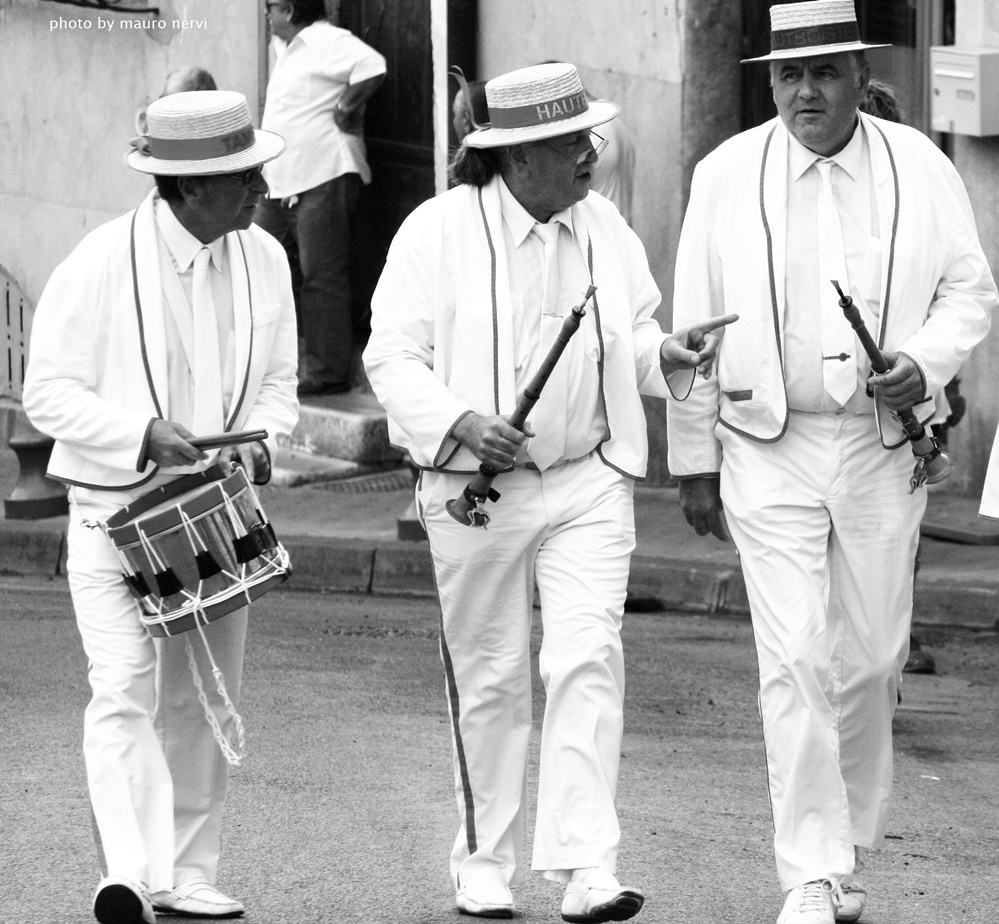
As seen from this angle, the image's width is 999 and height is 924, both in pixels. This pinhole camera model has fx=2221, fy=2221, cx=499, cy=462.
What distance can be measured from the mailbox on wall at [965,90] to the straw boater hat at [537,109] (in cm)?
555

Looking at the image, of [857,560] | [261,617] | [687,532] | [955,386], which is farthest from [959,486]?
[857,560]

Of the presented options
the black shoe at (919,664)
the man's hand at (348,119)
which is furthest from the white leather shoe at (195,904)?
the man's hand at (348,119)

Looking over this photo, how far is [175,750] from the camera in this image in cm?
556

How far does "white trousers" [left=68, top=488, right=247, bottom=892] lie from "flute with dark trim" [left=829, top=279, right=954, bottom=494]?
1.66 metres

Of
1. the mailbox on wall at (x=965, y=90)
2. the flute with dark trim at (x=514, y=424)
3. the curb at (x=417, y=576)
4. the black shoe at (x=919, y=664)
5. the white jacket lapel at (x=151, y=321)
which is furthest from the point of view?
the mailbox on wall at (x=965, y=90)

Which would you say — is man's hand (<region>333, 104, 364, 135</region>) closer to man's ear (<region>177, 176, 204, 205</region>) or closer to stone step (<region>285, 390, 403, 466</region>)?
stone step (<region>285, 390, 403, 466</region>)

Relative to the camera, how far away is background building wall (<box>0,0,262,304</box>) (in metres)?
14.5

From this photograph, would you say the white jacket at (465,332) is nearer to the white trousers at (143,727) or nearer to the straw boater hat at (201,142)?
the straw boater hat at (201,142)

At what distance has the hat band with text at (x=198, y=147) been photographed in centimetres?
543

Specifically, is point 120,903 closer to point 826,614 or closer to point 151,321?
point 151,321

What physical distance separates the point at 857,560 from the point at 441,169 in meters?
6.76

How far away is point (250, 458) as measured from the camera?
18.2 feet

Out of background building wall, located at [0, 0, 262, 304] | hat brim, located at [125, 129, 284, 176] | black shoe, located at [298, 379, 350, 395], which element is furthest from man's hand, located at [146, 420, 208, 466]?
background building wall, located at [0, 0, 262, 304]

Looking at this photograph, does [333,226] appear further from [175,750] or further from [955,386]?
[175,750]
